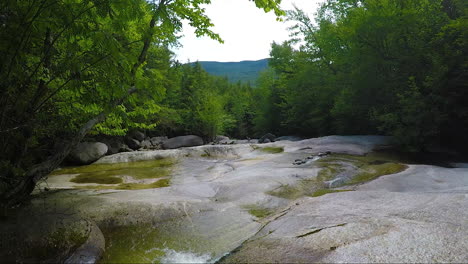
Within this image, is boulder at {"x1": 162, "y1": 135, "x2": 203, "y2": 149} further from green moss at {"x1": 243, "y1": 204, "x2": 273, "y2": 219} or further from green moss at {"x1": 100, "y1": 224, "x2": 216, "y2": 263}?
green moss at {"x1": 100, "y1": 224, "x2": 216, "y2": 263}

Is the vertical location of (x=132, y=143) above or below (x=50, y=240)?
below

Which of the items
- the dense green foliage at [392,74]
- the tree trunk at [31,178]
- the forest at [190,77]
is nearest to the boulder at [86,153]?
the forest at [190,77]

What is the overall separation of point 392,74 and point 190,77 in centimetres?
2279

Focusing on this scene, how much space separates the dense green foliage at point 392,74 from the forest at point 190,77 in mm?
60

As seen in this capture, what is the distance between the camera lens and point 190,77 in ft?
108

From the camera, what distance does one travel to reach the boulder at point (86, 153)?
1311 cm

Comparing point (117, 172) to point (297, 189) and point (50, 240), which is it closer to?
point (297, 189)

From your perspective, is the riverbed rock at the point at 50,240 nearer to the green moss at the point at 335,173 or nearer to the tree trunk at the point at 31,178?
the tree trunk at the point at 31,178

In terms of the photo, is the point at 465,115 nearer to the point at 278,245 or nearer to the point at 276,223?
the point at 276,223

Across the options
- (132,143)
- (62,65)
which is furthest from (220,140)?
(62,65)

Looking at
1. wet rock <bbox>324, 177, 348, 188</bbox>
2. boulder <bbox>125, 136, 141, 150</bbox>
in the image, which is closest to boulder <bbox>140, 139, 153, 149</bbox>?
boulder <bbox>125, 136, 141, 150</bbox>

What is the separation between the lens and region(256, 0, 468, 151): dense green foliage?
11.3m

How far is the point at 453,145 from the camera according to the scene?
42.3 feet

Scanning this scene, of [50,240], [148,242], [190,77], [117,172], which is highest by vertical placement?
[190,77]
